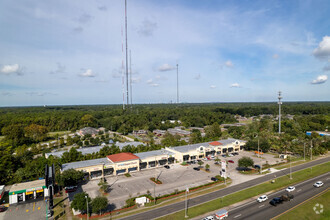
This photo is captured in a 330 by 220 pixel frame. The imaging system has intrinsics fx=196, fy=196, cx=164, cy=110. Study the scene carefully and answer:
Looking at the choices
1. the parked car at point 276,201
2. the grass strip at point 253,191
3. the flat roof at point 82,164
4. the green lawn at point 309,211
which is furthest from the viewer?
the flat roof at point 82,164

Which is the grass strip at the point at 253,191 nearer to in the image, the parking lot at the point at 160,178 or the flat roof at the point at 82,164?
the parking lot at the point at 160,178

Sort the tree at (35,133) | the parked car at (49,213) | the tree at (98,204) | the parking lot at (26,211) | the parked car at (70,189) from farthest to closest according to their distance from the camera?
the tree at (35,133) < the parked car at (70,189) < the parking lot at (26,211) < the parked car at (49,213) < the tree at (98,204)

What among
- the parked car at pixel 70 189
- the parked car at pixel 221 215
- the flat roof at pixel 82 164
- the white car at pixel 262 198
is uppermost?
the flat roof at pixel 82 164

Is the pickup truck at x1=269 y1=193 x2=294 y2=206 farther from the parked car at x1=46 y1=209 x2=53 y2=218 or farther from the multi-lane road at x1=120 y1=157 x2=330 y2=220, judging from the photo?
the parked car at x1=46 y1=209 x2=53 y2=218

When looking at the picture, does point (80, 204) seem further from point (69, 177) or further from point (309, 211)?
point (309, 211)

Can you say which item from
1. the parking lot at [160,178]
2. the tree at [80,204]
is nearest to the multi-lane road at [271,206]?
the parking lot at [160,178]

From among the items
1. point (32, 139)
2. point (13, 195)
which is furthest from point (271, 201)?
point (32, 139)

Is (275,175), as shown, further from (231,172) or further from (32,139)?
(32,139)
